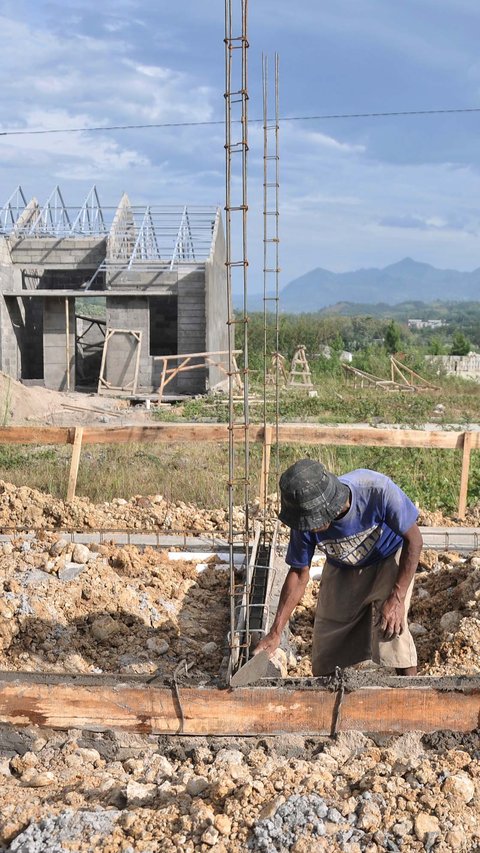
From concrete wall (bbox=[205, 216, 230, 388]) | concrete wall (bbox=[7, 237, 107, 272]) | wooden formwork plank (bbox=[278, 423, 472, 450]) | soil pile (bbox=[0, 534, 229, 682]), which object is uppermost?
concrete wall (bbox=[7, 237, 107, 272])

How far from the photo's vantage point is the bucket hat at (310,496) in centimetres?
314

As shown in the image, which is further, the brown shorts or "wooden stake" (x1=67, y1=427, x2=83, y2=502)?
"wooden stake" (x1=67, y1=427, x2=83, y2=502)

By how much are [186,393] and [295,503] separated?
17.8m

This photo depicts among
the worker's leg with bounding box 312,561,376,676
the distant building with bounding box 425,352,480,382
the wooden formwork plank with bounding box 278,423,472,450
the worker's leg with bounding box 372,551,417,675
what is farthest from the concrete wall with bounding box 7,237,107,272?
the worker's leg with bounding box 372,551,417,675

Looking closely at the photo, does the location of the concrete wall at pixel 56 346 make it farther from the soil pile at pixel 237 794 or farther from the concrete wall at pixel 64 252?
the soil pile at pixel 237 794

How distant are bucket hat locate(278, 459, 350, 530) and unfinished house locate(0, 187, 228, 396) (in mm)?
15290

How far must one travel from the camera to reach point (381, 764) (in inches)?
115

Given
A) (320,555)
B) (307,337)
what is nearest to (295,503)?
(320,555)

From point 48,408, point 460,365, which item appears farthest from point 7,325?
point 460,365

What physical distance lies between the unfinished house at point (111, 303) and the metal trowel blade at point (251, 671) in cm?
1530

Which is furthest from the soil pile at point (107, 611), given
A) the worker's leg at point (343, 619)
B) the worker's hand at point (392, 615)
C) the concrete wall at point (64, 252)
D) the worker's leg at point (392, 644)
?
the concrete wall at point (64, 252)

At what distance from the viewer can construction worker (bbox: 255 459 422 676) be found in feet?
10.5

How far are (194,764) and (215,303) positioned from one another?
65.1 ft

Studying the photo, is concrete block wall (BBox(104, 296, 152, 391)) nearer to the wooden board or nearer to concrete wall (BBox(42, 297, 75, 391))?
concrete wall (BBox(42, 297, 75, 391))
